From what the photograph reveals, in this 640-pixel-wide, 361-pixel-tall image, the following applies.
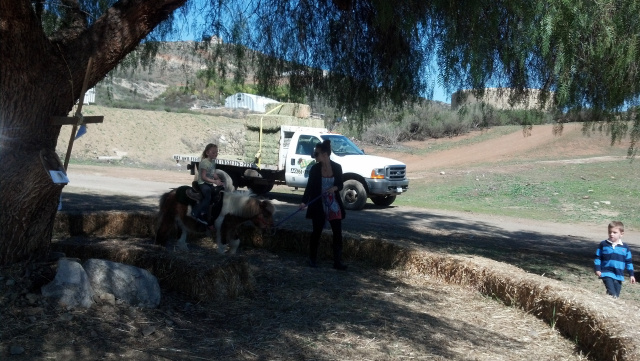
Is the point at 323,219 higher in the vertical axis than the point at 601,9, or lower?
lower

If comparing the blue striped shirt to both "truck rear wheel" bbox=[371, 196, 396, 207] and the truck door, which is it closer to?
"truck rear wheel" bbox=[371, 196, 396, 207]

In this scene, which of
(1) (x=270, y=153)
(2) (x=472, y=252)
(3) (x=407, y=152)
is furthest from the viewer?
(3) (x=407, y=152)

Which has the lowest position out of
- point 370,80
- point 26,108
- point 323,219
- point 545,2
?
point 323,219

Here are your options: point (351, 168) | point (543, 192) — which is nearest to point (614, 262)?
point (351, 168)

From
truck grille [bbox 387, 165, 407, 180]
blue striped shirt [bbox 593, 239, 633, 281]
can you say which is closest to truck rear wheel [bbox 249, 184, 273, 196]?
truck grille [bbox 387, 165, 407, 180]

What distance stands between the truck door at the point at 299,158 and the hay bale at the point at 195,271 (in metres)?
12.1

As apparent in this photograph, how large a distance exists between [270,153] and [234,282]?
13.8 metres

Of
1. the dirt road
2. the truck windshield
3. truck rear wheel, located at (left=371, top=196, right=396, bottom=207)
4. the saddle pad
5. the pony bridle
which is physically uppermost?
the truck windshield

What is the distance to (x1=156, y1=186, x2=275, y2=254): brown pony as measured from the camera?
9195 mm

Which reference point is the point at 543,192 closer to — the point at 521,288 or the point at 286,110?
the point at 286,110

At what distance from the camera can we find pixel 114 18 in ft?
23.2

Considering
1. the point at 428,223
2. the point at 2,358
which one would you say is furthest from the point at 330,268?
the point at 428,223

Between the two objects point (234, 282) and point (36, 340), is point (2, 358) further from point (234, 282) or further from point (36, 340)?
point (234, 282)

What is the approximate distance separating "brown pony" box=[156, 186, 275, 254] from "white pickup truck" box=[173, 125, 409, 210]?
9458 mm
